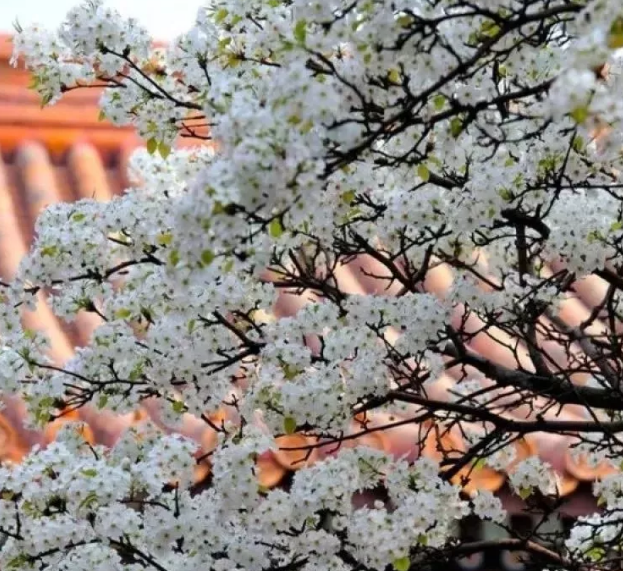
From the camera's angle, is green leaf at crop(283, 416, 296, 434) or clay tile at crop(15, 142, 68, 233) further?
clay tile at crop(15, 142, 68, 233)

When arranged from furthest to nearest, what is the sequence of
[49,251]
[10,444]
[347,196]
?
[10,444] < [49,251] < [347,196]

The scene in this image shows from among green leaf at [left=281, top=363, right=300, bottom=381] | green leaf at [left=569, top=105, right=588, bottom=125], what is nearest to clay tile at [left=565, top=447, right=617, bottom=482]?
green leaf at [left=281, top=363, right=300, bottom=381]

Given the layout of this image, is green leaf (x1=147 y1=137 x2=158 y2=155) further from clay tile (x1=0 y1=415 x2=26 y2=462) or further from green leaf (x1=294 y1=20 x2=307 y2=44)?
clay tile (x1=0 y1=415 x2=26 y2=462)

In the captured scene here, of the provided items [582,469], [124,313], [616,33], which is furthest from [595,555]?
[616,33]

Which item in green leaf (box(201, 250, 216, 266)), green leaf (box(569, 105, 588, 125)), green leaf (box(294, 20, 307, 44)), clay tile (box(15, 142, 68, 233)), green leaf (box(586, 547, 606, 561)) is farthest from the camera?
clay tile (box(15, 142, 68, 233))

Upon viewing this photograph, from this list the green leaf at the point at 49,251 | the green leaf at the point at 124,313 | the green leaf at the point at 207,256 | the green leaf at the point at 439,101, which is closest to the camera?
the green leaf at the point at 207,256

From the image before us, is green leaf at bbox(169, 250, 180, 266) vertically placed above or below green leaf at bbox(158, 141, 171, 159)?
below

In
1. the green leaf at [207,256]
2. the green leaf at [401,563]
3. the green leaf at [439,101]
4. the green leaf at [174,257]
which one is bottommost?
the green leaf at [401,563]

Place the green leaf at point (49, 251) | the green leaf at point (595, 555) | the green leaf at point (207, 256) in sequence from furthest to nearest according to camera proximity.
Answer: the green leaf at point (595, 555) → the green leaf at point (49, 251) → the green leaf at point (207, 256)

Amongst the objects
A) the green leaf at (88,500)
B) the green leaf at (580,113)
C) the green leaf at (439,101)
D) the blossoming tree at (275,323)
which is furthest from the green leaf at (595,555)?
the green leaf at (580,113)

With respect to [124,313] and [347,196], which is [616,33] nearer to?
[347,196]

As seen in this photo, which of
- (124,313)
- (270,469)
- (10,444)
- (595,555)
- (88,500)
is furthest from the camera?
(10,444)

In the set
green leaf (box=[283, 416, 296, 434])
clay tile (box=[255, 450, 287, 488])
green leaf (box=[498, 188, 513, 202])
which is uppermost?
clay tile (box=[255, 450, 287, 488])

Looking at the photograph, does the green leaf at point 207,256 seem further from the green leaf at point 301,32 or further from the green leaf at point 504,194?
the green leaf at point 504,194
